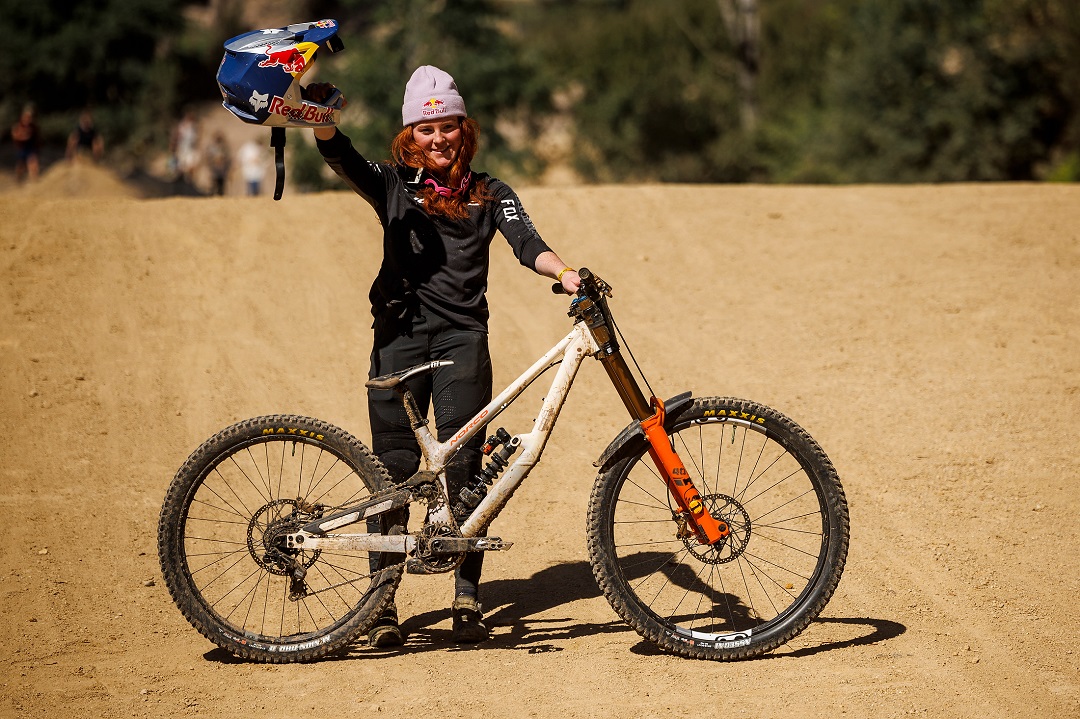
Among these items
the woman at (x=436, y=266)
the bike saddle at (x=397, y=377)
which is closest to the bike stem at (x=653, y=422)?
the woman at (x=436, y=266)

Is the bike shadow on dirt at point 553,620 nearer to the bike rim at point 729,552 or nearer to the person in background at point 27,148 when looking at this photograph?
the bike rim at point 729,552

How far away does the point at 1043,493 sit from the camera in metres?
6.50

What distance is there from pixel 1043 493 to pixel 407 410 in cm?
401

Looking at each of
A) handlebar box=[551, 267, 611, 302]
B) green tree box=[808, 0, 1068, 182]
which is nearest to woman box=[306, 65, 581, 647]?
handlebar box=[551, 267, 611, 302]

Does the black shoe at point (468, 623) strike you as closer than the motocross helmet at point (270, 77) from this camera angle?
No

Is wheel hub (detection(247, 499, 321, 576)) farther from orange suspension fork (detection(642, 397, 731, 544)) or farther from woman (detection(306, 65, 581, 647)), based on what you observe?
orange suspension fork (detection(642, 397, 731, 544))

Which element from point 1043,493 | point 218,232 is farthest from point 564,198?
point 1043,493

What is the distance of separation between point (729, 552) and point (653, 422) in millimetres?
1371

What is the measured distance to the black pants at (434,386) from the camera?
191 inches

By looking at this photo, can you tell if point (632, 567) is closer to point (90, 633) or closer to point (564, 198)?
point (90, 633)

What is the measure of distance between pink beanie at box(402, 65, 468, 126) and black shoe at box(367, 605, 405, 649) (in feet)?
7.05

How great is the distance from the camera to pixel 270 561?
184 inches

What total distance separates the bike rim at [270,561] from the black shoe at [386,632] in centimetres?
15

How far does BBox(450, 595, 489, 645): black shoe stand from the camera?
4949 millimetres
